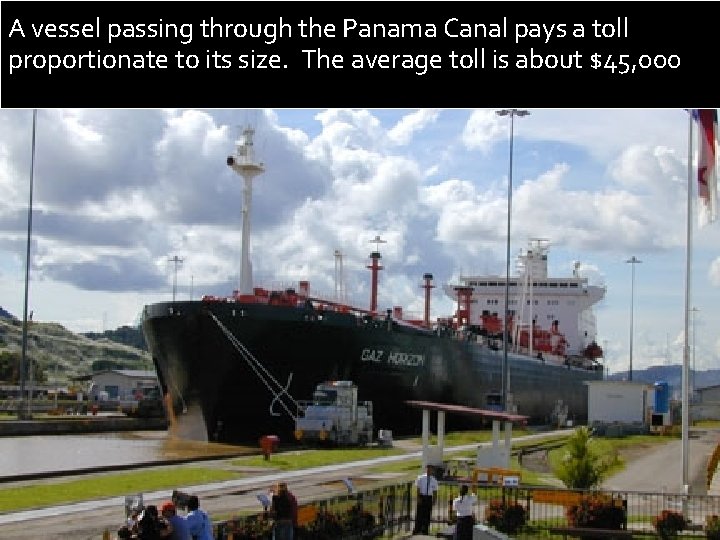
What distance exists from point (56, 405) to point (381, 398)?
97.4ft

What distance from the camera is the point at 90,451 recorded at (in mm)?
36469

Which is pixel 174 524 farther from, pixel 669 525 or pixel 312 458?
pixel 312 458

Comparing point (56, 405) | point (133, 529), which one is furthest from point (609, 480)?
point (56, 405)

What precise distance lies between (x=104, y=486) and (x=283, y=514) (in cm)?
1081

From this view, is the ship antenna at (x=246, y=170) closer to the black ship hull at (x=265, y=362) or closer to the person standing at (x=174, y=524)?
the black ship hull at (x=265, y=362)

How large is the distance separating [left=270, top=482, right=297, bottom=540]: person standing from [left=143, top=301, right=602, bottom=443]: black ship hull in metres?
23.8

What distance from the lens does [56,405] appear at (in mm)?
65188

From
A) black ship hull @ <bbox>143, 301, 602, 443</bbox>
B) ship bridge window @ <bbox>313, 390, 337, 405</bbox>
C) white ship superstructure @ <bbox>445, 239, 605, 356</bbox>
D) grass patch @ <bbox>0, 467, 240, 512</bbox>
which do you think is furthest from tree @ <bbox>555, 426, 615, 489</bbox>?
white ship superstructure @ <bbox>445, 239, 605, 356</bbox>

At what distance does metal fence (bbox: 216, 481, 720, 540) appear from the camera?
591 inches

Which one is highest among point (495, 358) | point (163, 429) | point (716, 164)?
point (716, 164)

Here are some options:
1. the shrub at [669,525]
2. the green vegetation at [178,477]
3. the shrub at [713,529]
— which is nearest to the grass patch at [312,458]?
the green vegetation at [178,477]

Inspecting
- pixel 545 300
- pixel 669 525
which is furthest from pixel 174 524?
pixel 545 300

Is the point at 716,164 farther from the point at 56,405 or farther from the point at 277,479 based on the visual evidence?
the point at 56,405

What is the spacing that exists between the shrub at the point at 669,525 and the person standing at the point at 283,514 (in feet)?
24.2
